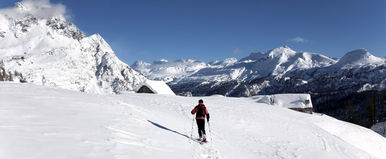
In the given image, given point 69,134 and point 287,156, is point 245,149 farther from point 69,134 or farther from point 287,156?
point 69,134

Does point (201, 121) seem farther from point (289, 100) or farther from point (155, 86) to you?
point (289, 100)

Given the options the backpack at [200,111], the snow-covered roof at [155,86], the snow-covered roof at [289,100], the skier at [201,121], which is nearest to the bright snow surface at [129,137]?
the skier at [201,121]

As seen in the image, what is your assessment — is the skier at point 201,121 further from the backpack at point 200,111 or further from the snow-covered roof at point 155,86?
the snow-covered roof at point 155,86

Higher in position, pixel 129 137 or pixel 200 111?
pixel 200 111

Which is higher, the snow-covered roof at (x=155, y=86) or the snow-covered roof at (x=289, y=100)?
the snow-covered roof at (x=155, y=86)

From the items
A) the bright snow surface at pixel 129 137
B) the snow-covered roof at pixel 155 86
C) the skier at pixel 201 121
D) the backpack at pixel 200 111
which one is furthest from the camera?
the snow-covered roof at pixel 155 86

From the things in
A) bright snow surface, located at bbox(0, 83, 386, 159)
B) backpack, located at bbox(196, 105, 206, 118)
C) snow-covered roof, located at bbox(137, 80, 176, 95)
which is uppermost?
snow-covered roof, located at bbox(137, 80, 176, 95)

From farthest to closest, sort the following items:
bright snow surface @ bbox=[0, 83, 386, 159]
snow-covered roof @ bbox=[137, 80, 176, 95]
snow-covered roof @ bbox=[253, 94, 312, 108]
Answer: snow-covered roof @ bbox=[253, 94, 312, 108], snow-covered roof @ bbox=[137, 80, 176, 95], bright snow surface @ bbox=[0, 83, 386, 159]

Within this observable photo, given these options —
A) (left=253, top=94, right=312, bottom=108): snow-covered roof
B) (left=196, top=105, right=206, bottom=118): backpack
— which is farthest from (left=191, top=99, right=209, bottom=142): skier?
(left=253, top=94, right=312, bottom=108): snow-covered roof

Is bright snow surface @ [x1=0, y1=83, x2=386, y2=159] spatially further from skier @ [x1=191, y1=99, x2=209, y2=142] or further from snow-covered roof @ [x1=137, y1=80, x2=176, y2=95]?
snow-covered roof @ [x1=137, y1=80, x2=176, y2=95]

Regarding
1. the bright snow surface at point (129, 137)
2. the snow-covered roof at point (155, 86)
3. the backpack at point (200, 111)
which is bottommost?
the bright snow surface at point (129, 137)

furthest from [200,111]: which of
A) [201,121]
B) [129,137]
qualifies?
[129,137]

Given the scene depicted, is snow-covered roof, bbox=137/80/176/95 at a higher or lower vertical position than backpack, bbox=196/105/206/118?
higher

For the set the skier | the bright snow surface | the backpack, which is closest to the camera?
the bright snow surface
